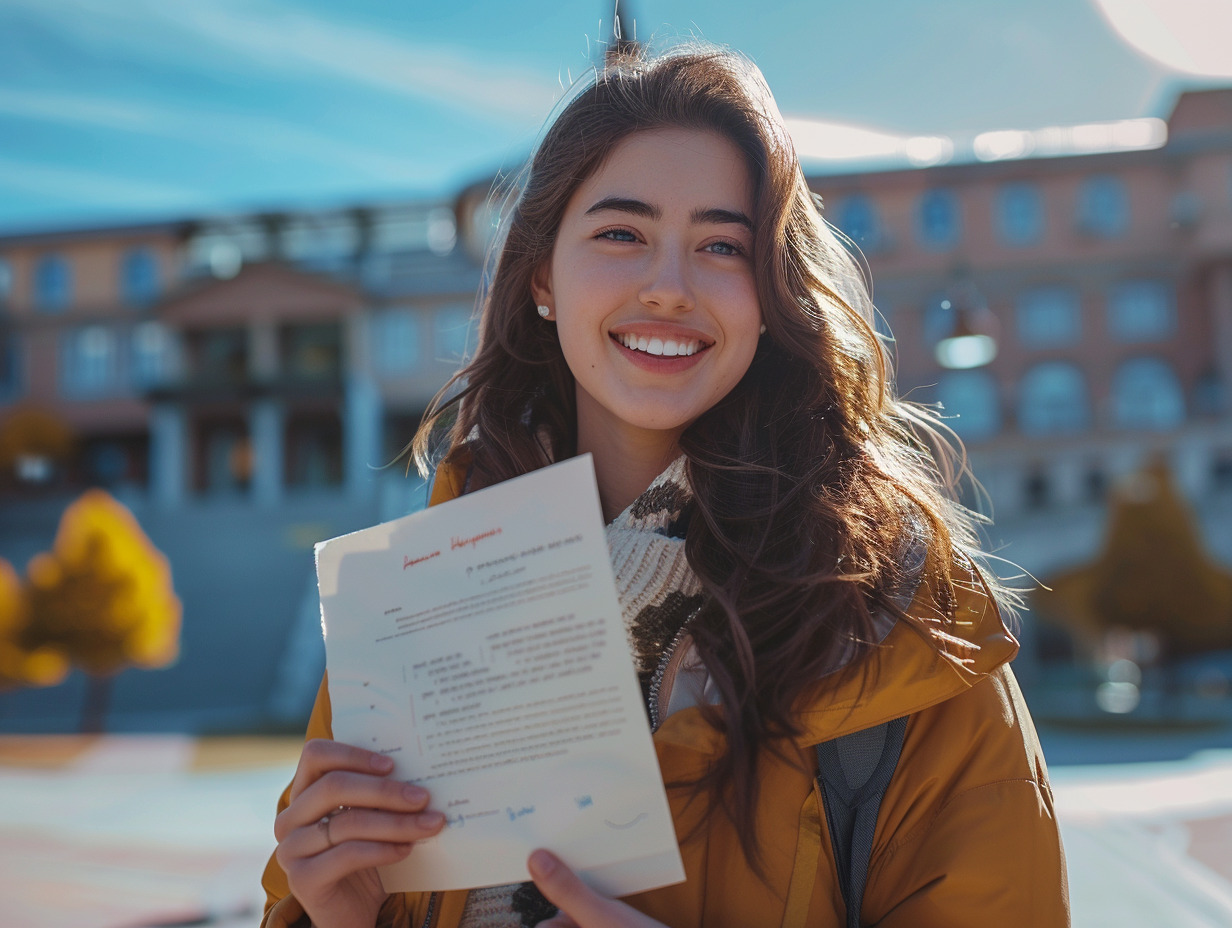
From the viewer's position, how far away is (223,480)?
36.5 metres

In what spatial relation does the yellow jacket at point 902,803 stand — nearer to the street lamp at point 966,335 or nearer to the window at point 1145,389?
the street lamp at point 966,335

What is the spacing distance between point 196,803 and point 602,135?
9856 millimetres

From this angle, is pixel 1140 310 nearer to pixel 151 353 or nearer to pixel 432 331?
pixel 432 331

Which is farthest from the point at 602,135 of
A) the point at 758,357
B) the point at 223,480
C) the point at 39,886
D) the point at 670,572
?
the point at 223,480

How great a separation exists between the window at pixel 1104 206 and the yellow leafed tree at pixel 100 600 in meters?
28.4

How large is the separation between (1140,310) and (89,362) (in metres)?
37.0

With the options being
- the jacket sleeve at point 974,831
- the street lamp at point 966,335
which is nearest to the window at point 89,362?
the street lamp at point 966,335

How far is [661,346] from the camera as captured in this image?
1.73 metres

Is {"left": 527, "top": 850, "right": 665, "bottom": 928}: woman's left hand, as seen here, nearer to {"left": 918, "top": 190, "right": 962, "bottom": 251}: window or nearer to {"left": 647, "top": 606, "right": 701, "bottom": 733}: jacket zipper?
{"left": 647, "top": 606, "right": 701, "bottom": 733}: jacket zipper

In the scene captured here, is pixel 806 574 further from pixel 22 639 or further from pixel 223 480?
pixel 223 480

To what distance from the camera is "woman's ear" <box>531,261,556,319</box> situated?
212 cm

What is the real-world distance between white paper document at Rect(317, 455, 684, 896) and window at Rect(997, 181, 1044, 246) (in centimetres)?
3431

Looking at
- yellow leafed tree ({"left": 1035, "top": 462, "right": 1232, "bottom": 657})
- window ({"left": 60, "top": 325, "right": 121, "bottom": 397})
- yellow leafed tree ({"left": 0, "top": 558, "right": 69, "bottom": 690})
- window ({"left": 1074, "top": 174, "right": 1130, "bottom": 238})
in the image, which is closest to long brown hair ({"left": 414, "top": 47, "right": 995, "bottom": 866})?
yellow leafed tree ({"left": 0, "top": 558, "right": 69, "bottom": 690})

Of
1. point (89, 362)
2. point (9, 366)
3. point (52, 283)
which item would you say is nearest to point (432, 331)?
point (89, 362)
